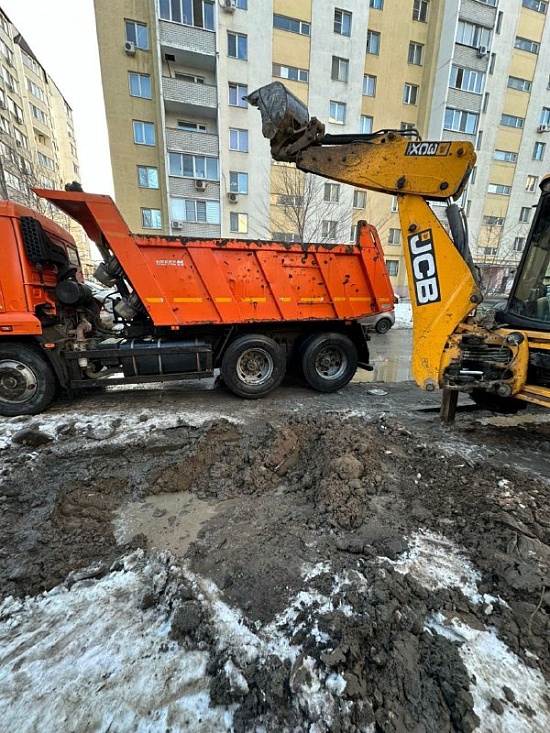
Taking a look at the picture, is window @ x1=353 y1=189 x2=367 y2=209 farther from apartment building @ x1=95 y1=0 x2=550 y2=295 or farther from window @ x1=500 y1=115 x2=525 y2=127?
window @ x1=500 y1=115 x2=525 y2=127

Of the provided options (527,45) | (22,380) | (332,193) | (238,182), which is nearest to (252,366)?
(22,380)

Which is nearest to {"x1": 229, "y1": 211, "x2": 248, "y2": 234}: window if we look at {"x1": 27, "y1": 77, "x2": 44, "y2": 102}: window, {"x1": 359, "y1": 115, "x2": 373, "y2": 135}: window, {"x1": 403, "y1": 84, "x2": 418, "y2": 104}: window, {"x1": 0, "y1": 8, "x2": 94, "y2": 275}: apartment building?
{"x1": 359, "y1": 115, "x2": 373, "y2": 135}: window

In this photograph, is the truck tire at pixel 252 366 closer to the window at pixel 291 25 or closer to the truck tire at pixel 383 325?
the truck tire at pixel 383 325

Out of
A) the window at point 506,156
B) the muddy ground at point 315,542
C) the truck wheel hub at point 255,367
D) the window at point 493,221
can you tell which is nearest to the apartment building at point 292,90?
the window at point 506,156

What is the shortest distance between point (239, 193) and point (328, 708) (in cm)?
2318

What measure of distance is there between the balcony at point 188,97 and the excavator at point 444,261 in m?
19.0

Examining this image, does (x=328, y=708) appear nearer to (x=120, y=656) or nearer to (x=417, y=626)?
(x=417, y=626)

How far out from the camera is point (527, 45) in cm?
2556

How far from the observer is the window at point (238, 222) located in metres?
21.2

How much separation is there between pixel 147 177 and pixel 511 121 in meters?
28.2

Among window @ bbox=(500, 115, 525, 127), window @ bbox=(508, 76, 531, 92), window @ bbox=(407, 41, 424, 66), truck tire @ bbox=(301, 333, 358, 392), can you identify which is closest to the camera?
truck tire @ bbox=(301, 333, 358, 392)

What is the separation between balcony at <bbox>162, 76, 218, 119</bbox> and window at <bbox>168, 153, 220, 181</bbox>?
8.78 ft

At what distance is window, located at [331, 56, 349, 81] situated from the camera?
21422mm

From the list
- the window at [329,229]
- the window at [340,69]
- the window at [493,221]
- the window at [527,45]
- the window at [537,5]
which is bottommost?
the window at [329,229]
